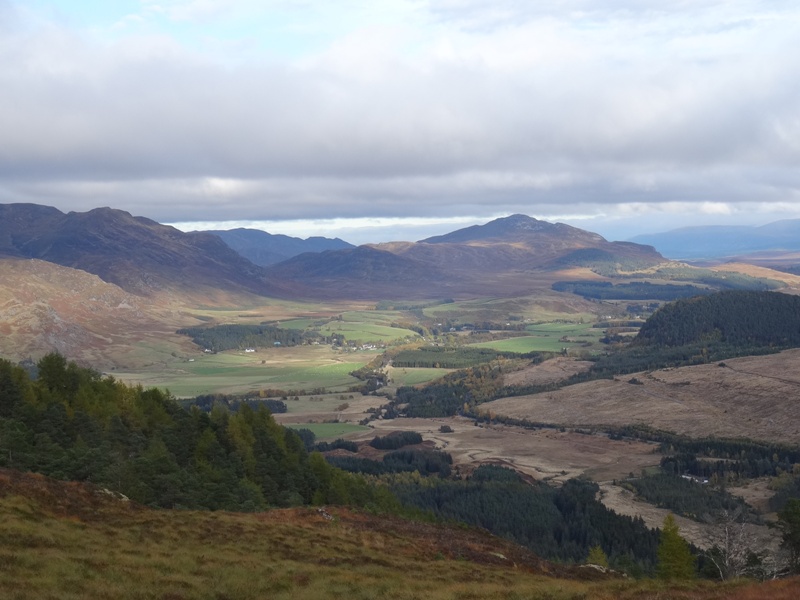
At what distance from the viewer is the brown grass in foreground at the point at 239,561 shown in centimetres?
3275

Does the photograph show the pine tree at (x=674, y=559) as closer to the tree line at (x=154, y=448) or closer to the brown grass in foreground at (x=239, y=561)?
the brown grass in foreground at (x=239, y=561)

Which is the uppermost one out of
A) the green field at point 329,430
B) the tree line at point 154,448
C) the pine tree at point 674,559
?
the tree line at point 154,448

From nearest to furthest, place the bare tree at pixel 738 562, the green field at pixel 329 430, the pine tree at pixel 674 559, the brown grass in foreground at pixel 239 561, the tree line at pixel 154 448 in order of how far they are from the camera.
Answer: the brown grass in foreground at pixel 239 561, the bare tree at pixel 738 562, the tree line at pixel 154 448, the pine tree at pixel 674 559, the green field at pixel 329 430

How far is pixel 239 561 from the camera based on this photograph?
131ft

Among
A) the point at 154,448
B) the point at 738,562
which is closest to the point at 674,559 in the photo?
the point at 738,562

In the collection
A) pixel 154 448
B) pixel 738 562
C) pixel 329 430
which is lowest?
pixel 329 430

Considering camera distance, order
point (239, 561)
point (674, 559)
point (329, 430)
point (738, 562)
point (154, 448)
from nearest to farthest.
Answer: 1. point (239, 561)
2. point (738, 562)
3. point (674, 559)
4. point (154, 448)
5. point (329, 430)

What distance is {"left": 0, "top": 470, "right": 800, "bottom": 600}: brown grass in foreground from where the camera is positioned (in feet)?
107

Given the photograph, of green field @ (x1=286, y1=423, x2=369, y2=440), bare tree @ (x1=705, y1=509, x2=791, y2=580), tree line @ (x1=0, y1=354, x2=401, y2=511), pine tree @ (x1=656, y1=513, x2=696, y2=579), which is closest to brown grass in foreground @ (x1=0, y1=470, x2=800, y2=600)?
tree line @ (x1=0, y1=354, x2=401, y2=511)

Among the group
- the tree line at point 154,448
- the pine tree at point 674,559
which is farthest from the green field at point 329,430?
the pine tree at point 674,559

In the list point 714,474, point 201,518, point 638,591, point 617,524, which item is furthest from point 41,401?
point 714,474

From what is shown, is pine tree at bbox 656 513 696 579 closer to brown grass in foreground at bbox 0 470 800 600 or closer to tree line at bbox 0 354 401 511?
brown grass in foreground at bbox 0 470 800 600

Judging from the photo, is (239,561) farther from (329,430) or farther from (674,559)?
(329,430)

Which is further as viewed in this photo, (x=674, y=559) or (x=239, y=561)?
(x=674, y=559)
